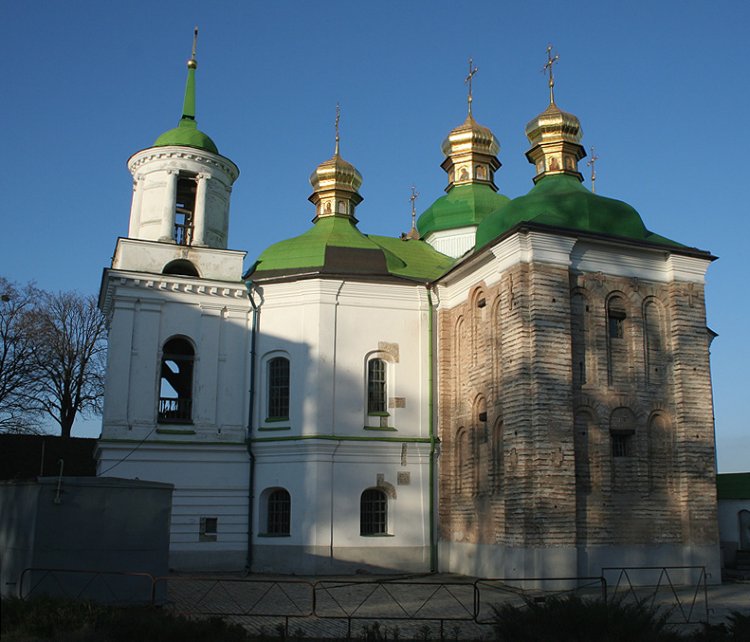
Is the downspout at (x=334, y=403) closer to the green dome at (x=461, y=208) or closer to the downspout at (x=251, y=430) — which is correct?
the downspout at (x=251, y=430)

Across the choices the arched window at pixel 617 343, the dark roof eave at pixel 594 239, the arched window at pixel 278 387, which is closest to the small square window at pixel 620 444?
the arched window at pixel 617 343

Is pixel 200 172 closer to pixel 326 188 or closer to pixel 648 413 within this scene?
pixel 326 188

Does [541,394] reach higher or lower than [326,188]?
lower

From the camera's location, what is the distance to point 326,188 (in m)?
27.1

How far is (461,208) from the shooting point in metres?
28.3

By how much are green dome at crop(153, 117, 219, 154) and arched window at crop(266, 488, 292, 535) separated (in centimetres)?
969

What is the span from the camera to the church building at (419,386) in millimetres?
18016

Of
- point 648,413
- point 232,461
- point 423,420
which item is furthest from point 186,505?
point 648,413

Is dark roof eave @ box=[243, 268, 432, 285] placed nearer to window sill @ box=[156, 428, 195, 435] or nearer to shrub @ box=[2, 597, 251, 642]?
window sill @ box=[156, 428, 195, 435]

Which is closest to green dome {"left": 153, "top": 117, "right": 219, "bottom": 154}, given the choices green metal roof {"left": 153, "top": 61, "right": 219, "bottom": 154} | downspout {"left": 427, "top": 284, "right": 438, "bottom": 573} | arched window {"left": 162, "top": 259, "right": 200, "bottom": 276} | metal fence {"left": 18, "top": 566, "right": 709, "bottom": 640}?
green metal roof {"left": 153, "top": 61, "right": 219, "bottom": 154}

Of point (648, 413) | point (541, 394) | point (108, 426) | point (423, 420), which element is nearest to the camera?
point (541, 394)

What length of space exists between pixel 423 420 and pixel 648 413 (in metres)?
5.76

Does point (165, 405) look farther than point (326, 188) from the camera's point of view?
No

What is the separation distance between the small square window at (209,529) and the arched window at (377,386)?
→ 479cm
